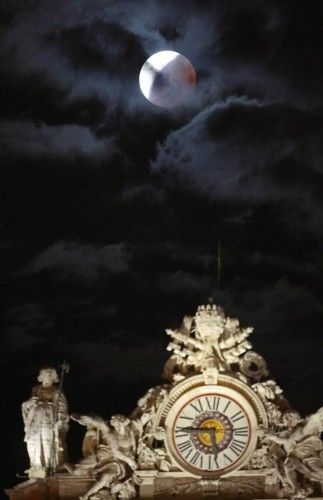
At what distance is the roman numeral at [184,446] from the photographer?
38.6 ft

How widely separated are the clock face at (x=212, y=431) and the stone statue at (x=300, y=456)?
0.42 metres

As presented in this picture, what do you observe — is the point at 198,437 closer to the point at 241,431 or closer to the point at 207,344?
the point at 241,431

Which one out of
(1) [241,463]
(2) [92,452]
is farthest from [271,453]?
(2) [92,452]

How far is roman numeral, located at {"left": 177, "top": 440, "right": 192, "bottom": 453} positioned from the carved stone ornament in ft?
0.04

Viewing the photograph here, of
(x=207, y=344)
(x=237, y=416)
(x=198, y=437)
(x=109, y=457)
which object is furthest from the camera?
(x=207, y=344)

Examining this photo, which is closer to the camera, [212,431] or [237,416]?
[212,431]

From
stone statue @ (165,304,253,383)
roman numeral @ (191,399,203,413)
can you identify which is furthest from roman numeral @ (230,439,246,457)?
stone statue @ (165,304,253,383)

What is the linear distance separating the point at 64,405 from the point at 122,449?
3.57ft

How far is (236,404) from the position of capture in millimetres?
12008

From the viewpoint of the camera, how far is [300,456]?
11656mm

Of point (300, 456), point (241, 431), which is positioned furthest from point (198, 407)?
point (300, 456)

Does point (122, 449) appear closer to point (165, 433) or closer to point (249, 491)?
point (165, 433)

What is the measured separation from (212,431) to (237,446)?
1.28ft

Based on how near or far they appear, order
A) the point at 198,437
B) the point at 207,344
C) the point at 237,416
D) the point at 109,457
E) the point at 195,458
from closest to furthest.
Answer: the point at 109,457, the point at 195,458, the point at 198,437, the point at 237,416, the point at 207,344
